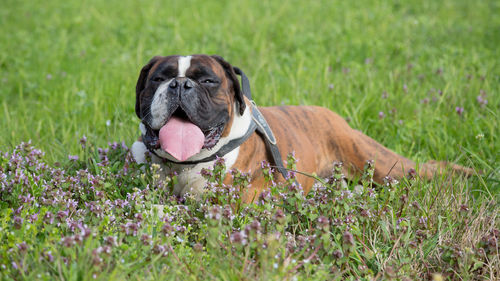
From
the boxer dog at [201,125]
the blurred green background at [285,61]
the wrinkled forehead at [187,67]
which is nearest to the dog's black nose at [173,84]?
the boxer dog at [201,125]

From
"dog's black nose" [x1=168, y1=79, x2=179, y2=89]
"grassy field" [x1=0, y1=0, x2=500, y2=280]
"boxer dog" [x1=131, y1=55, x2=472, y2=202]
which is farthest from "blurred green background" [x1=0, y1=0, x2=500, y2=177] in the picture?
"dog's black nose" [x1=168, y1=79, x2=179, y2=89]

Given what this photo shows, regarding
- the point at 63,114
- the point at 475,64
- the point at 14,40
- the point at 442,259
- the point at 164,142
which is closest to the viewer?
the point at 442,259

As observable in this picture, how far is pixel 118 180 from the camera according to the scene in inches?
143

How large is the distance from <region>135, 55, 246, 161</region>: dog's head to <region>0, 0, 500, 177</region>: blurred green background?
86cm

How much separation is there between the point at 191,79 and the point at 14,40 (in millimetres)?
5412

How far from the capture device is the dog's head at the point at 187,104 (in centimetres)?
324

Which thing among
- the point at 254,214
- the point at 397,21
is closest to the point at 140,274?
the point at 254,214

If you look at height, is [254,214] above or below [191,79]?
below

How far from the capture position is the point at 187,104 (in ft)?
10.6

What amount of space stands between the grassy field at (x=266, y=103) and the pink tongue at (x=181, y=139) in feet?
0.98

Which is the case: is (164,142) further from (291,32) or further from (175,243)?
(291,32)

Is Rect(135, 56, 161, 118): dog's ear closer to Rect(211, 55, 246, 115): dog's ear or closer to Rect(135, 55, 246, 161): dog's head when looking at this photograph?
Rect(135, 55, 246, 161): dog's head

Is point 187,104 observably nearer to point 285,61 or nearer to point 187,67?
point 187,67

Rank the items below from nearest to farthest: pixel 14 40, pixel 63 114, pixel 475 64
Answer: pixel 63 114
pixel 475 64
pixel 14 40
